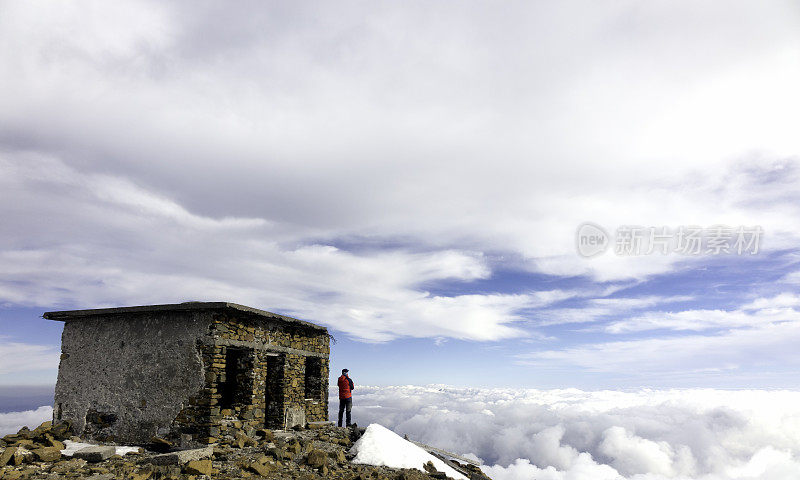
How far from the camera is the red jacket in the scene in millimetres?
16859

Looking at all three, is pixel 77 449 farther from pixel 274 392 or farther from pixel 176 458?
pixel 274 392

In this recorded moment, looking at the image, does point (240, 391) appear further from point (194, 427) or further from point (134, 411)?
point (134, 411)

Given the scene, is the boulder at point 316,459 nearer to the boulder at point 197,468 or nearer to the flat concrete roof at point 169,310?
the boulder at point 197,468

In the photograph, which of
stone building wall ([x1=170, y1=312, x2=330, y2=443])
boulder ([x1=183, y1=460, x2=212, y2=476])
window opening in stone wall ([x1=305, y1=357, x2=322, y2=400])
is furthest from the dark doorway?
boulder ([x1=183, y1=460, x2=212, y2=476])

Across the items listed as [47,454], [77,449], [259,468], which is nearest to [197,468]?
[259,468]

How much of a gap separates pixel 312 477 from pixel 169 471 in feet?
10.1

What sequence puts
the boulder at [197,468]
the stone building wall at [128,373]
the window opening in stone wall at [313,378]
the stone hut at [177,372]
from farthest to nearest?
the window opening in stone wall at [313,378] < the stone building wall at [128,373] < the stone hut at [177,372] < the boulder at [197,468]

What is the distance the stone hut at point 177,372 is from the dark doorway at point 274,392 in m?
0.03

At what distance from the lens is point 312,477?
1076 centimetres

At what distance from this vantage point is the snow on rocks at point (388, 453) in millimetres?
12883

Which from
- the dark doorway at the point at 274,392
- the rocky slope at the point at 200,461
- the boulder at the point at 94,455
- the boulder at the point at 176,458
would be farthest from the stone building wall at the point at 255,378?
Result: the boulder at the point at 94,455

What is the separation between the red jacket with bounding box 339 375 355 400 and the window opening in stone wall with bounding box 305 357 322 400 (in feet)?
5.42

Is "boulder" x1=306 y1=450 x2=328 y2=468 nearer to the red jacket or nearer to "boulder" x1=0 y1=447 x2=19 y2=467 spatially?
the red jacket

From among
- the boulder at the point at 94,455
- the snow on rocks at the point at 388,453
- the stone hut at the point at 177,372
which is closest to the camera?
the boulder at the point at 94,455
